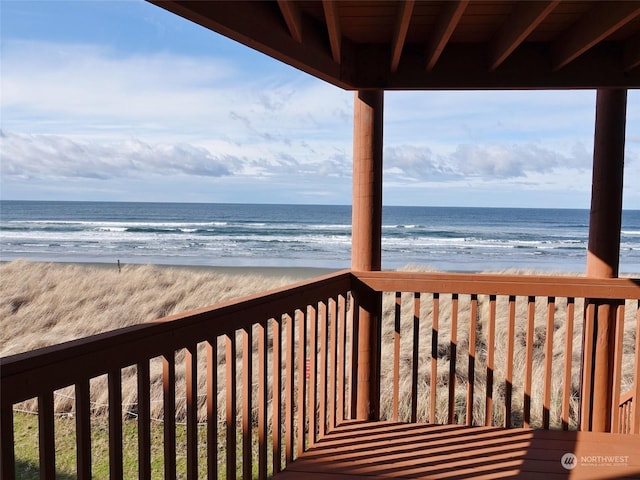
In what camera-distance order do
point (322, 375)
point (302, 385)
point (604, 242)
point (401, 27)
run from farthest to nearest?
point (604, 242) < point (322, 375) < point (302, 385) < point (401, 27)

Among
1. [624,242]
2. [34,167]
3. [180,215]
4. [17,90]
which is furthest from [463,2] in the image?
[34,167]

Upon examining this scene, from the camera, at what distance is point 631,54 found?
100 inches

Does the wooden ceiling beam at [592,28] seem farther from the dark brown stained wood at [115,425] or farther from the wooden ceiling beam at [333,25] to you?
the dark brown stained wood at [115,425]

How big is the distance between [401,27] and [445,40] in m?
0.22

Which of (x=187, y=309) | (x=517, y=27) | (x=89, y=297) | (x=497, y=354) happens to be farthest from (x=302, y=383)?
(x=89, y=297)

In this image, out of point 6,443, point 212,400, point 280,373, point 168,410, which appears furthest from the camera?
point 280,373

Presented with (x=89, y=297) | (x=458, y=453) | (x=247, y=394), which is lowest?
(x=89, y=297)

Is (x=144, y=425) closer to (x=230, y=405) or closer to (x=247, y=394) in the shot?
(x=230, y=405)

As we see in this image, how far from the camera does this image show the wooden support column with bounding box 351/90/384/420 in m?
3.00

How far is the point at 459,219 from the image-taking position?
3188 centimetres

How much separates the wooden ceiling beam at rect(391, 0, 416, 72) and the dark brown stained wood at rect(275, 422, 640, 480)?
1.88m

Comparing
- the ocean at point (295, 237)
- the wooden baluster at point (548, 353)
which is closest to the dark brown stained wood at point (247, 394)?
the wooden baluster at point (548, 353)

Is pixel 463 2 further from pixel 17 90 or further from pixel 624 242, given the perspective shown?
pixel 17 90

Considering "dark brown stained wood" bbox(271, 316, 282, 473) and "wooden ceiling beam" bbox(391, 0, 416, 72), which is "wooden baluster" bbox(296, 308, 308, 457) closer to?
"dark brown stained wood" bbox(271, 316, 282, 473)
